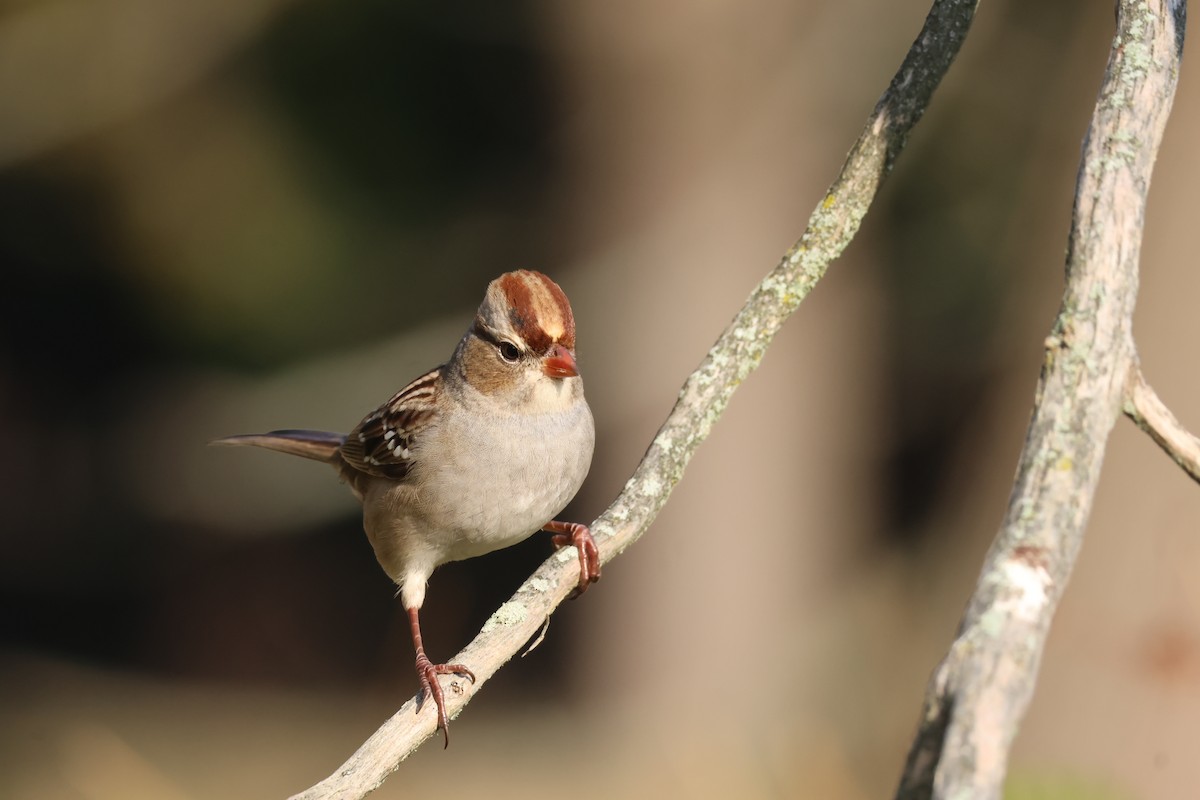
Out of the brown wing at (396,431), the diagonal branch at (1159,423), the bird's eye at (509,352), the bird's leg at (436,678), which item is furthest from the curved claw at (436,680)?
the diagonal branch at (1159,423)

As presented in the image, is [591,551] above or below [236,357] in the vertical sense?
above

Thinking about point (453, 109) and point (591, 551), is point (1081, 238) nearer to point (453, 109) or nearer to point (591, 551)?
point (591, 551)

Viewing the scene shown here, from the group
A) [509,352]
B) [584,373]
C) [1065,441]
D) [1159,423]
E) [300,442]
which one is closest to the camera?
[1065,441]

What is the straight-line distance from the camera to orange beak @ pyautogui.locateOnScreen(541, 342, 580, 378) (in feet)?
9.81

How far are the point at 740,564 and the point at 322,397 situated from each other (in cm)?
234

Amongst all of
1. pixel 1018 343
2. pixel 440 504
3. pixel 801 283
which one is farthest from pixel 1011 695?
pixel 1018 343

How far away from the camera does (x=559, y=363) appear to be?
3.01 meters

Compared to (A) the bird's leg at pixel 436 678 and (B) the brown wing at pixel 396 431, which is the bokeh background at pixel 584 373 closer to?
(B) the brown wing at pixel 396 431

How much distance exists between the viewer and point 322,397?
262 inches

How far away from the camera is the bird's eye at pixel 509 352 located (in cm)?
308

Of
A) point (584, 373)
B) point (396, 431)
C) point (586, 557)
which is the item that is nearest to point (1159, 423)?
point (586, 557)

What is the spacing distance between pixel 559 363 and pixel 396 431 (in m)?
0.64

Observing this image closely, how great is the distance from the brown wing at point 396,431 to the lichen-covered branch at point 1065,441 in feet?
6.11

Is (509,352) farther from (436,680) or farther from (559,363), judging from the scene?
(436,680)
